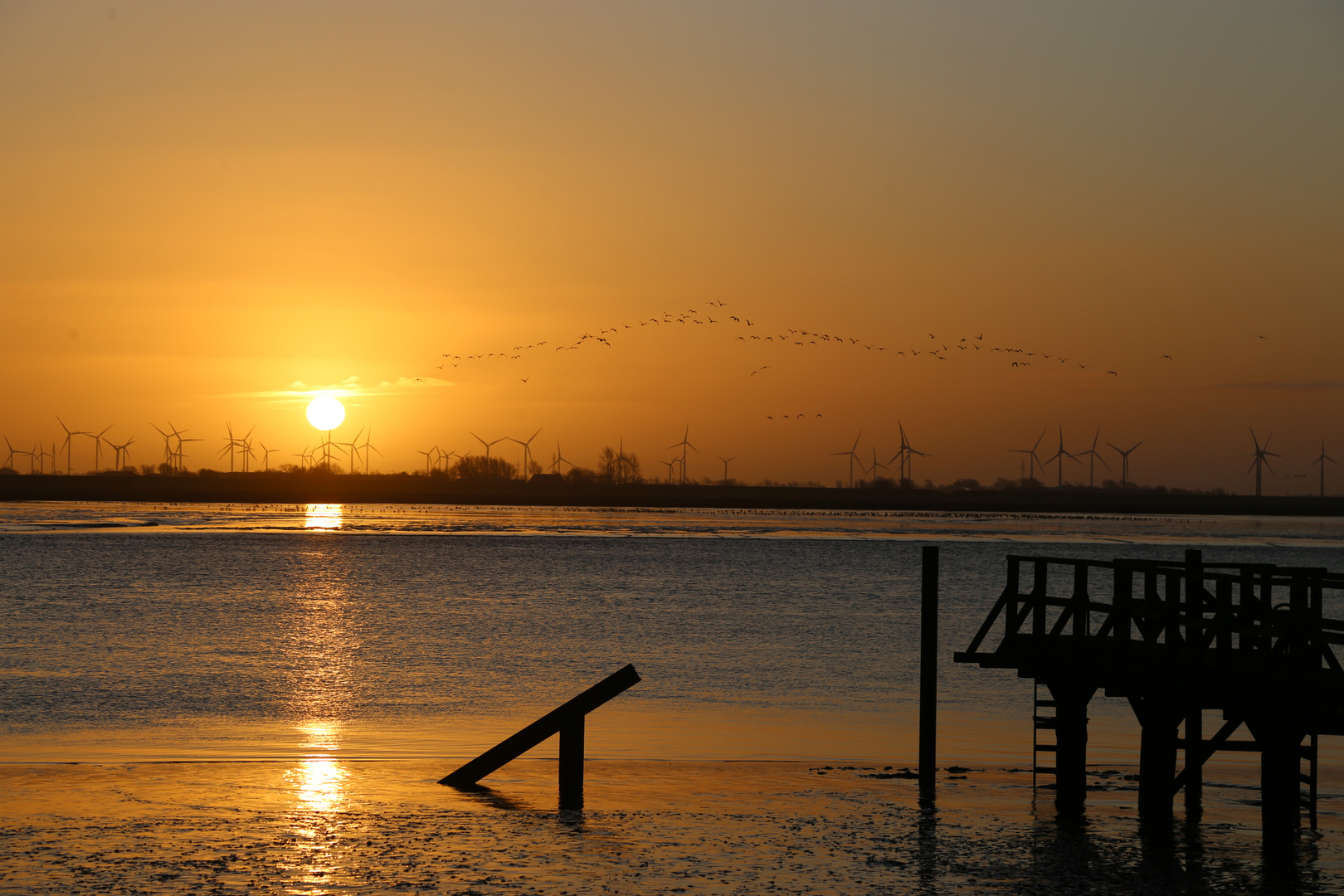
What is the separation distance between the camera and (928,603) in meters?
22.8

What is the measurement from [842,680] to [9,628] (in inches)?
1211

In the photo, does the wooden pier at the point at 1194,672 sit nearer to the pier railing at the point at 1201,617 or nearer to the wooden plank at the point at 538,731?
the pier railing at the point at 1201,617

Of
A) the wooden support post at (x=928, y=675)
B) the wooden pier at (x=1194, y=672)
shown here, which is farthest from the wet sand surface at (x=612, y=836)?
the wooden pier at (x=1194, y=672)

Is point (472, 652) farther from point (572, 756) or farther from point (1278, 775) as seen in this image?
point (1278, 775)

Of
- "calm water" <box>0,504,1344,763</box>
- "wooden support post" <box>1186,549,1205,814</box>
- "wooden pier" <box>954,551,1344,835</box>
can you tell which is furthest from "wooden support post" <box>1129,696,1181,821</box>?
"calm water" <box>0,504,1344,763</box>

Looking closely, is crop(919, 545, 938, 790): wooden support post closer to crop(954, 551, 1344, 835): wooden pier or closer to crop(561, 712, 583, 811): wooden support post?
crop(954, 551, 1344, 835): wooden pier

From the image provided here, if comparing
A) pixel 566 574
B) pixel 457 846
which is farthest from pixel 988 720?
pixel 566 574

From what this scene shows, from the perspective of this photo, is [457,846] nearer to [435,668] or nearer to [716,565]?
[435,668]

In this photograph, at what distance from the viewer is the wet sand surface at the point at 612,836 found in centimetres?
1515

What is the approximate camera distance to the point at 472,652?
42688 mm

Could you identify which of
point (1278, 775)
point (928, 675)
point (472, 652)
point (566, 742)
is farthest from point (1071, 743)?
point (472, 652)

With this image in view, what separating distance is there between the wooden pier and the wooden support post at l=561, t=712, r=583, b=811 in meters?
6.87

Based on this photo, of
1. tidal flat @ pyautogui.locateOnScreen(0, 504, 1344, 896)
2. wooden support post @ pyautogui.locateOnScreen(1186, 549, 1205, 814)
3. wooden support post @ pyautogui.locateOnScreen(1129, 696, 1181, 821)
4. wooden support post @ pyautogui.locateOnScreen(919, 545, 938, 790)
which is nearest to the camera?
tidal flat @ pyautogui.locateOnScreen(0, 504, 1344, 896)

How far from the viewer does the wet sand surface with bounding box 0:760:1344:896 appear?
15148 mm
